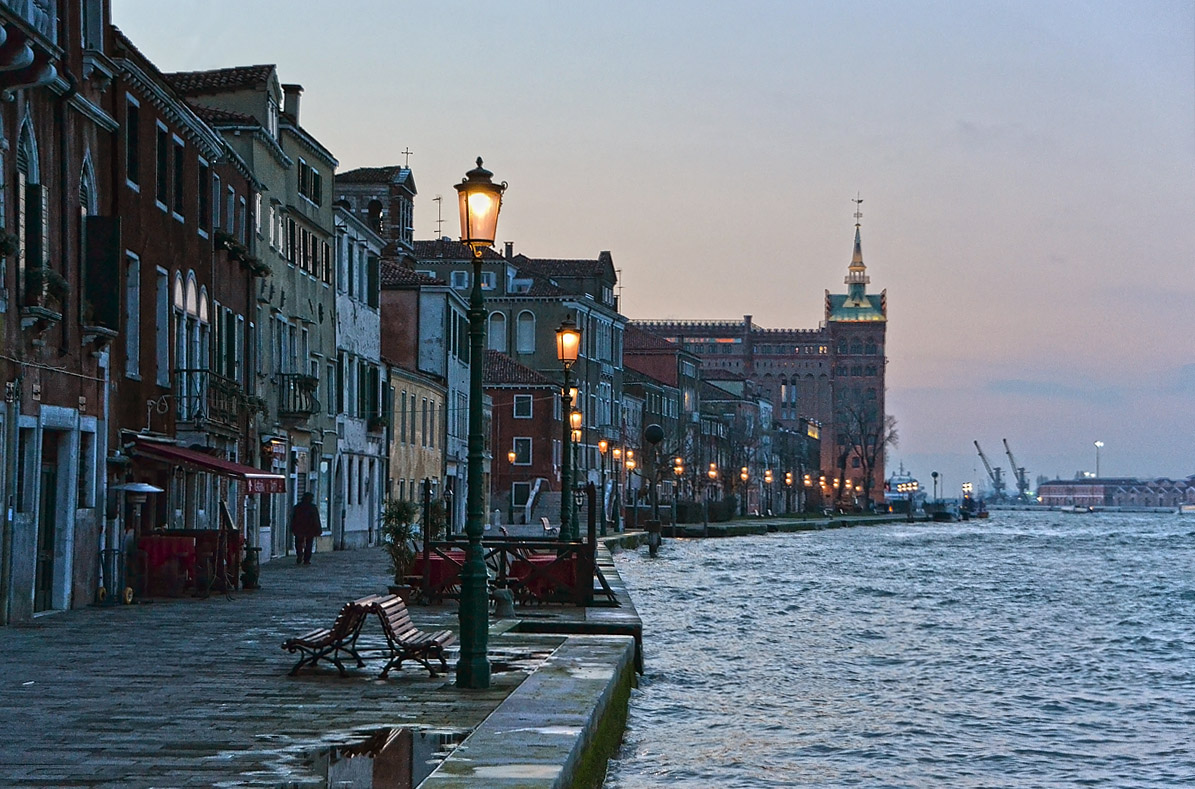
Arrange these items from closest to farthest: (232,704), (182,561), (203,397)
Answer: (232,704), (182,561), (203,397)

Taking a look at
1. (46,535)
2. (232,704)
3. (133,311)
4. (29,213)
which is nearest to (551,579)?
(46,535)

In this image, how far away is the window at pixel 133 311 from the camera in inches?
1085

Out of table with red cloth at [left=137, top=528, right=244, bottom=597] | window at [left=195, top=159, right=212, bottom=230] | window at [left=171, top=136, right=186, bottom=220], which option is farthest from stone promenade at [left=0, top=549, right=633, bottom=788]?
window at [left=195, top=159, right=212, bottom=230]

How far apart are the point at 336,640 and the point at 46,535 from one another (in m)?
9.02

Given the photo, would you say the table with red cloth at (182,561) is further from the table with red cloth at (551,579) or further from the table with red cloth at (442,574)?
the table with red cloth at (551,579)

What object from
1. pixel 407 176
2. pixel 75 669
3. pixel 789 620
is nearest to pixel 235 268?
pixel 789 620

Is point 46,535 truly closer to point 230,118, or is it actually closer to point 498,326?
point 230,118

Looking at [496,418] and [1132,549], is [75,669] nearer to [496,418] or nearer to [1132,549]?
[496,418]

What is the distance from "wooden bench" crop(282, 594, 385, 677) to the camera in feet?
51.3

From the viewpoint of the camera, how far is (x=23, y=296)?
70.3 feet

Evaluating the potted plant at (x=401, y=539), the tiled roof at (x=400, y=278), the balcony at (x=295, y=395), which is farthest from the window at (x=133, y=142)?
the tiled roof at (x=400, y=278)

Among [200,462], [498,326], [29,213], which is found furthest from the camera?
[498,326]

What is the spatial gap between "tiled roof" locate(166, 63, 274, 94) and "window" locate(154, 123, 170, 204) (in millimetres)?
11999

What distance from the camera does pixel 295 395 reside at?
43.2m
